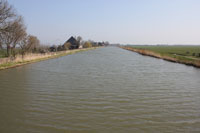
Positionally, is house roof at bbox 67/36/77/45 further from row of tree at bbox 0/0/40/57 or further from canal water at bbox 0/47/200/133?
canal water at bbox 0/47/200/133

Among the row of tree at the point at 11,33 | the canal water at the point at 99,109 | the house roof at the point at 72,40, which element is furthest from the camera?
the house roof at the point at 72,40

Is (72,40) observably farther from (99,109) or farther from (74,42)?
(99,109)

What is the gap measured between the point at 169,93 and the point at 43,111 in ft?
23.8

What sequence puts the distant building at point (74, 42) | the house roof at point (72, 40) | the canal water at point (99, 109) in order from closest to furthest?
the canal water at point (99, 109) → the distant building at point (74, 42) → the house roof at point (72, 40)

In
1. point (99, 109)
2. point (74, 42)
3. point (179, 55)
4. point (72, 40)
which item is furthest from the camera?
point (72, 40)

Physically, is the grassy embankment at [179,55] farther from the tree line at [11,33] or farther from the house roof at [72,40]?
the house roof at [72,40]

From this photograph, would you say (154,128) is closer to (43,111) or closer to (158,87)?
(43,111)

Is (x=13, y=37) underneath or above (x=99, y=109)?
above

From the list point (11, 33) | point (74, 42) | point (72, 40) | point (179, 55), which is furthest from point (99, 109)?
point (72, 40)

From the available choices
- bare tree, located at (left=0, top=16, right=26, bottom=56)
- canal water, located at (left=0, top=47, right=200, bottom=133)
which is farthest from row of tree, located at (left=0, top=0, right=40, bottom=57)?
canal water, located at (left=0, top=47, right=200, bottom=133)

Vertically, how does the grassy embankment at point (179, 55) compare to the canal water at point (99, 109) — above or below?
above

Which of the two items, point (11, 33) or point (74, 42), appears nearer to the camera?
point (11, 33)

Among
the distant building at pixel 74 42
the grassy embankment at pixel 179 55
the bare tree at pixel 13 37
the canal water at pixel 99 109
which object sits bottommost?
the canal water at pixel 99 109

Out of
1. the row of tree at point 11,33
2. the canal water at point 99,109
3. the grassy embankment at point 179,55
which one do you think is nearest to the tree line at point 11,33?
the row of tree at point 11,33
